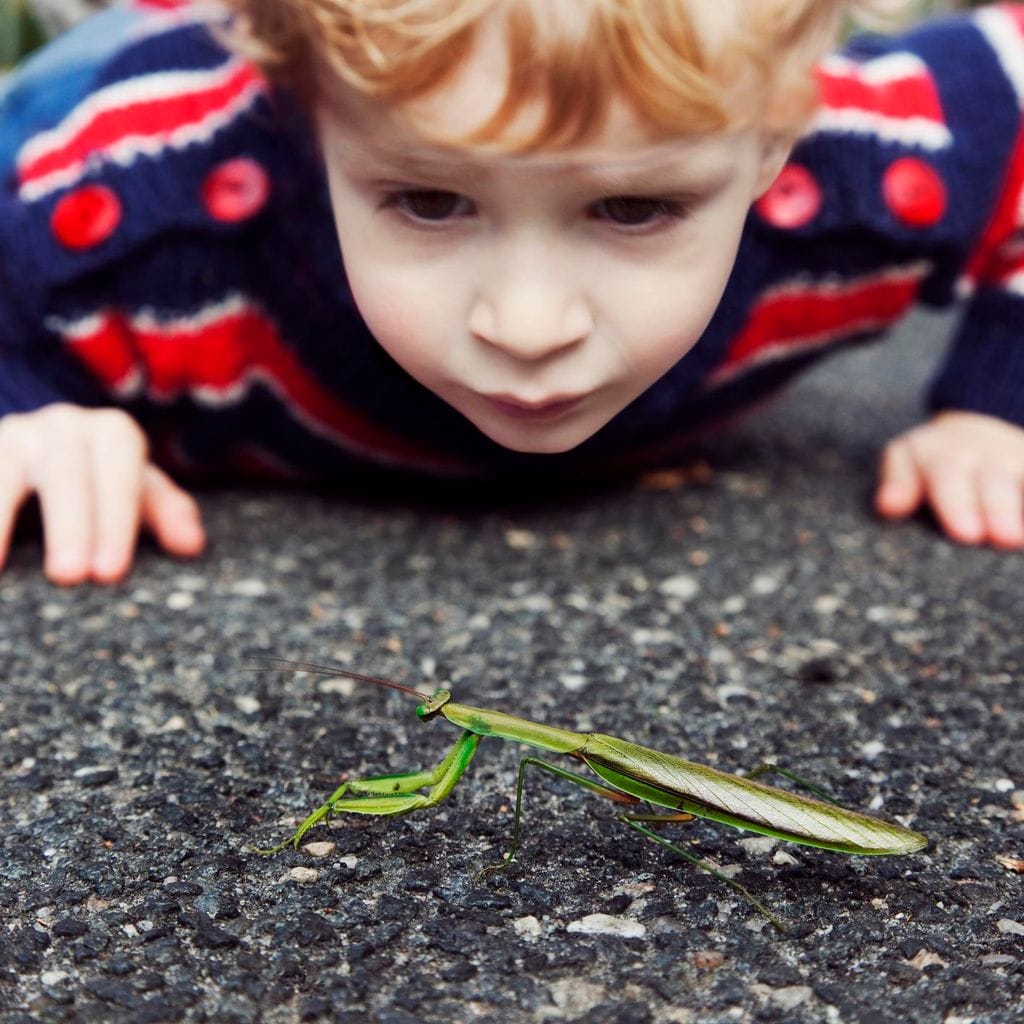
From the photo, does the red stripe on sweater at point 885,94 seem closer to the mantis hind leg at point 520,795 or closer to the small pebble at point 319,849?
the mantis hind leg at point 520,795

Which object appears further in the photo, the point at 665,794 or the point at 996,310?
the point at 996,310

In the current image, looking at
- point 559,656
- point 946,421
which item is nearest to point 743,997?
point 559,656

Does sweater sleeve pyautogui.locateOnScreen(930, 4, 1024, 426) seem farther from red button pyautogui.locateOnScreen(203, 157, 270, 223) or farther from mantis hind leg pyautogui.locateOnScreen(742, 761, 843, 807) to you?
red button pyautogui.locateOnScreen(203, 157, 270, 223)

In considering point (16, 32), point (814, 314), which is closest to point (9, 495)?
point (814, 314)

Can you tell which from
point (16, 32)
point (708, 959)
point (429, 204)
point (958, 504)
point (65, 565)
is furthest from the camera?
point (16, 32)

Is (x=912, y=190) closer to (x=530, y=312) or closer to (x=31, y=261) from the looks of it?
(x=530, y=312)

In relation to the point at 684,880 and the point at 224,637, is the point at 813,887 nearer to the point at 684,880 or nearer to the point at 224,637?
the point at 684,880

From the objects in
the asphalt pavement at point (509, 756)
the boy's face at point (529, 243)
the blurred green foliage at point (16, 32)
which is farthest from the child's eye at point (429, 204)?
the blurred green foliage at point (16, 32)
